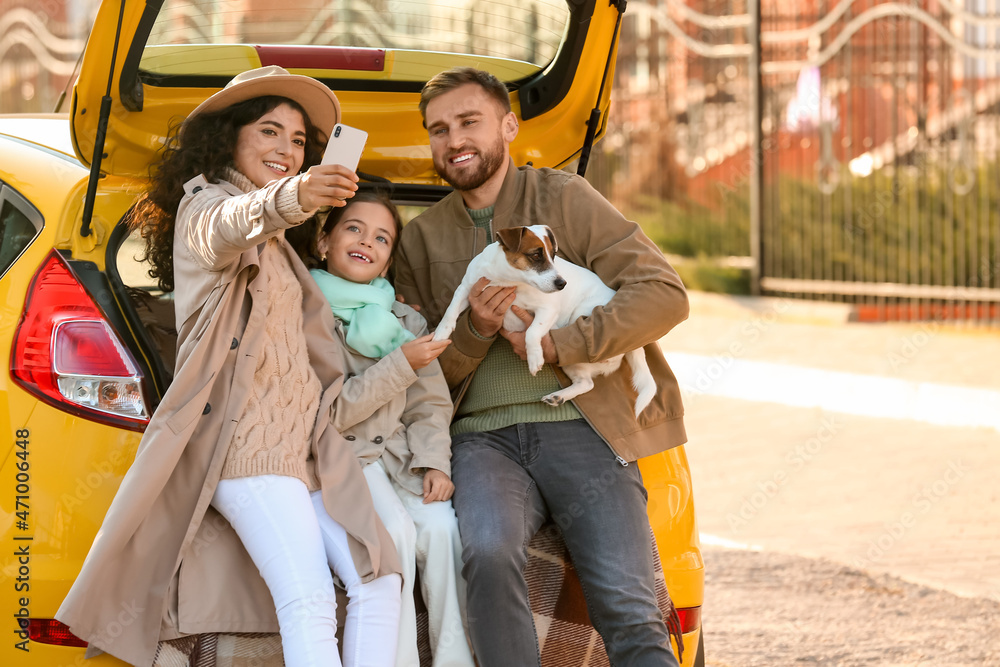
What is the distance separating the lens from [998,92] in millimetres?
11320

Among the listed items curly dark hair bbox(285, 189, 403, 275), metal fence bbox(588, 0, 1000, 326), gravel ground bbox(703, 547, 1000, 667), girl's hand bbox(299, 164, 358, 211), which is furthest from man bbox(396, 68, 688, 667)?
metal fence bbox(588, 0, 1000, 326)

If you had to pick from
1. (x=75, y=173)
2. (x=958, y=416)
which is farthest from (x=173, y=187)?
(x=958, y=416)

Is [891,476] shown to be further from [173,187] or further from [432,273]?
[173,187]

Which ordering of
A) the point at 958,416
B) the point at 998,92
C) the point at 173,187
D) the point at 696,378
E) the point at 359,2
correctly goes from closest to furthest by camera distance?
the point at 173,187, the point at 359,2, the point at 958,416, the point at 696,378, the point at 998,92

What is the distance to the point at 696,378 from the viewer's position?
30.8 feet

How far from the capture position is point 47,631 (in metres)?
2.51

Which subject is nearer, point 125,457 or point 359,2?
point 125,457

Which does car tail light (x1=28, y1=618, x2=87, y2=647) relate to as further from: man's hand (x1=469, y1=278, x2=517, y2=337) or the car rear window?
the car rear window

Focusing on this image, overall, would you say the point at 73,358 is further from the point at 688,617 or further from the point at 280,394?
the point at 688,617

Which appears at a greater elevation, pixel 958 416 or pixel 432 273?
pixel 432 273

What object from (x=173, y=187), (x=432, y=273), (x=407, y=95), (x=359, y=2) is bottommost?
(x=432, y=273)

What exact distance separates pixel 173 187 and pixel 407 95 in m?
0.91

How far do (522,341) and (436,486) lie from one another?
540mm

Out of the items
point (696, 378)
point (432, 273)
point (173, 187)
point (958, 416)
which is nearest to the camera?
point (173, 187)
